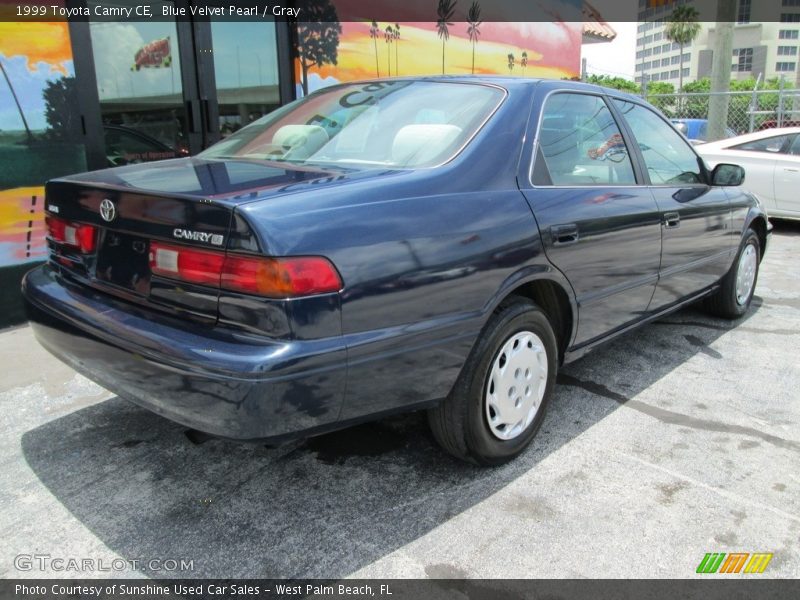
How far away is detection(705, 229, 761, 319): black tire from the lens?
4766mm

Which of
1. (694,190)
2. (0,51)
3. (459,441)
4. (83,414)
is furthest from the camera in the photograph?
(0,51)

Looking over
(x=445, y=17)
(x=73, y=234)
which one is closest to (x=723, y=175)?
(x=73, y=234)

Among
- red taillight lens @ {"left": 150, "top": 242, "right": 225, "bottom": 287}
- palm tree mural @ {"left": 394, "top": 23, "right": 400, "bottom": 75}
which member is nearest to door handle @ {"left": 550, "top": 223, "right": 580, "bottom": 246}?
red taillight lens @ {"left": 150, "top": 242, "right": 225, "bottom": 287}

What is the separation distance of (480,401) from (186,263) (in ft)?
4.08

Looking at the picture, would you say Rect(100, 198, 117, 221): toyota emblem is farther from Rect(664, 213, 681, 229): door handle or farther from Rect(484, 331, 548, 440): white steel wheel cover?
Rect(664, 213, 681, 229): door handle

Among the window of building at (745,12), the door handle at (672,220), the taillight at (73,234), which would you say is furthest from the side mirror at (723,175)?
the window of building at (745,12)

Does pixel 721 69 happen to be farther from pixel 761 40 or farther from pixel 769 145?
pixel 761 40

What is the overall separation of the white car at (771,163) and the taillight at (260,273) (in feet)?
25.5

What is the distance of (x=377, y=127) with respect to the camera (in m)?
2.87

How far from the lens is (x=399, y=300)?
2232 millimetres

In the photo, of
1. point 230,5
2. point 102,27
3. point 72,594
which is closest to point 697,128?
point 230,5

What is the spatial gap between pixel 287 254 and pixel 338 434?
1.41m

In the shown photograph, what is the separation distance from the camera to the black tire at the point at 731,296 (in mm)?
4766

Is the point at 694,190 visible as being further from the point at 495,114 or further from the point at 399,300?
the point at 399,300
